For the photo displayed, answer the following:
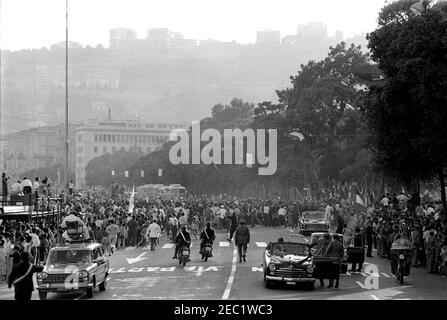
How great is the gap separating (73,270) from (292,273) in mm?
6266

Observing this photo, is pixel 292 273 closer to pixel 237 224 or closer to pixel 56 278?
pixel 56 278

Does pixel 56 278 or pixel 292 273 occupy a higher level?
pixel 56 278

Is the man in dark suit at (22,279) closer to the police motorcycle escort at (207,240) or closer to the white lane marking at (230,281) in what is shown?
the white lane marking at (230,281)

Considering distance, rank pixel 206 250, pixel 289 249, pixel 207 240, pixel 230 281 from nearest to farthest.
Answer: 1. pixel 289 249
2. pixel 230 281
3. pixel 207 240
4. pixel 206 250

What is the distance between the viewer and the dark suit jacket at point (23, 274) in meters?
19.4

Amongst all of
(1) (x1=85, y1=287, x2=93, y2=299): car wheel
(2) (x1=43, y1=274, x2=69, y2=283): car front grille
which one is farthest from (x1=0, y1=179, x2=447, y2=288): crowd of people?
(1) (x1=85, y1=287, x2=93, y2=299): car wheel

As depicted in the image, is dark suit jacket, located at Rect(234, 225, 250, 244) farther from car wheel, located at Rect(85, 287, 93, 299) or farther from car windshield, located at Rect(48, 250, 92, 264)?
car wheel, located at Rect(85, 287, 93, 299)

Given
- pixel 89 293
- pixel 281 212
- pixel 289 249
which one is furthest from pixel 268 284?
pixel 281 212

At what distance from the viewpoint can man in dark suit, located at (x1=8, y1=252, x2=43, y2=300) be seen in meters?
19.3

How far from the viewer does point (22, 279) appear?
63.5ft

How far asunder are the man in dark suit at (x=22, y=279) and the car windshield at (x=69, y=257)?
401 centimetres

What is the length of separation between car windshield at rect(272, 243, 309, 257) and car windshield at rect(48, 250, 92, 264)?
5.86 metres
